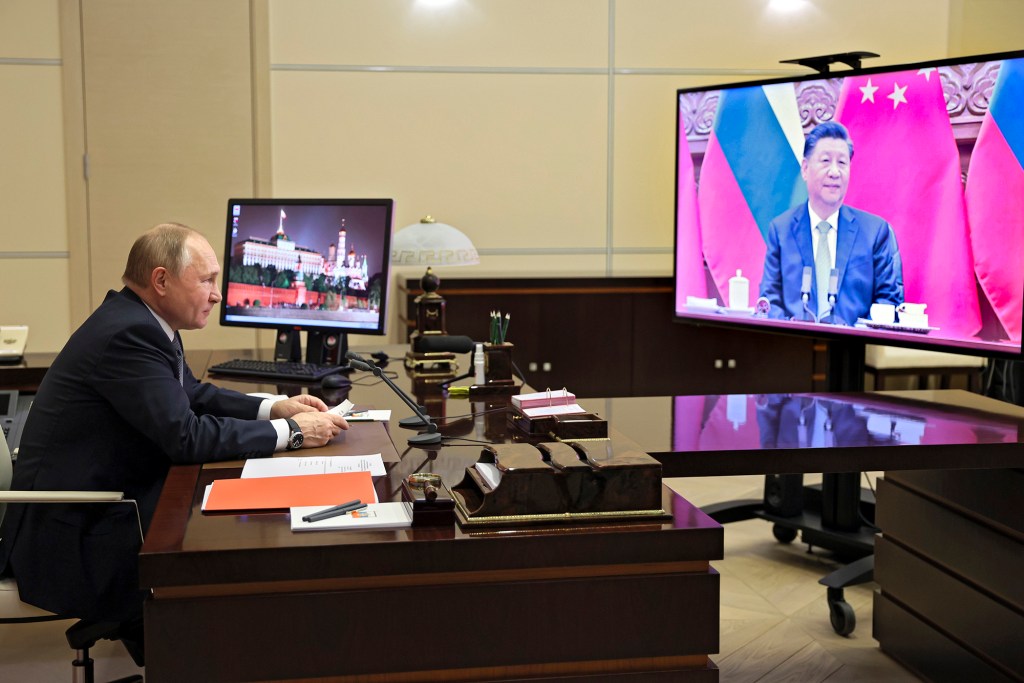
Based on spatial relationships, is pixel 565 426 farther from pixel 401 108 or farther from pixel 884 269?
pixel 401 108

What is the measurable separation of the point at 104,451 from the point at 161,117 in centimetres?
372

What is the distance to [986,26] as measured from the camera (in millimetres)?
6262

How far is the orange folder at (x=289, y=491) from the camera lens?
191 centimetres

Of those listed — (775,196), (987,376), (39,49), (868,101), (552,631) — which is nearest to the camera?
(552,631)

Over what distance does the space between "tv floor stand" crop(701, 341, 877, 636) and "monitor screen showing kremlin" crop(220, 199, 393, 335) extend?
160 centimetres

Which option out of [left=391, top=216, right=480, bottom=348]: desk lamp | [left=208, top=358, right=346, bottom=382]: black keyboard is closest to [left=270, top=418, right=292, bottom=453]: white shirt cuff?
[left=208, top=358, right=346, bottom=382]: black keyboard

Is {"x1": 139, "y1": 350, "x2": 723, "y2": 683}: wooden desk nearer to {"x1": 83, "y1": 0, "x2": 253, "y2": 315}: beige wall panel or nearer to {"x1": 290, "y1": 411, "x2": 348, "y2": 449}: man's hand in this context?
{"x1": 290, "y1": 411, "x2": 348, "y2": 449}: man's hand

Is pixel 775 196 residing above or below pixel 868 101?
below

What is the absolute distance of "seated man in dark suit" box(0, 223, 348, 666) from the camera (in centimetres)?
221

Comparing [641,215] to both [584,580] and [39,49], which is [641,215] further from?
[584,580]

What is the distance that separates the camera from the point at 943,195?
3.38 m

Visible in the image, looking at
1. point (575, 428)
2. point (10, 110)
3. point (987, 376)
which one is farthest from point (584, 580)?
point (10, 110)

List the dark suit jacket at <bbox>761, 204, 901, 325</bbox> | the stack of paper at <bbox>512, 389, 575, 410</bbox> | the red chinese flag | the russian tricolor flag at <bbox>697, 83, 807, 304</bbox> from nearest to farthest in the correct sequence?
the stack of paper at <bbox>512, 389, 575, 410</bbox>
the red chinese flag
the dark suit jacket at <bbox>761, 204, 901, 325</bbox>
the russian tricolor flag at <bbox>697, 83, 807, 304</bbox>

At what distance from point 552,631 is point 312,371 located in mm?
1897
